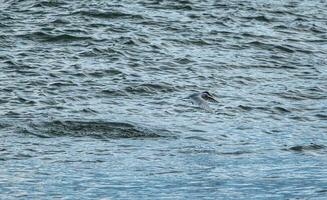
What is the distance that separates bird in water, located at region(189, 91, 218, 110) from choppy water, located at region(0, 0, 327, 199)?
0.18m

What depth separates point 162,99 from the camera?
16594mm

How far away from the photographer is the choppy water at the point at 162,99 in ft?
37.1

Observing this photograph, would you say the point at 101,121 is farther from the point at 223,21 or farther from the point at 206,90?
the point at 223,21

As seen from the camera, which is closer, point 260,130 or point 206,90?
point 260,130

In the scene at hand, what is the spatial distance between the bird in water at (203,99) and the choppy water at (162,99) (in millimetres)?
178

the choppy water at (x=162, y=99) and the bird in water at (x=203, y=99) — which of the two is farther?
the bird in water at (x=203, y=99)

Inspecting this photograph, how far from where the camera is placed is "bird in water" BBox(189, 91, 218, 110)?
1620cm

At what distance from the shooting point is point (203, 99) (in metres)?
16.6

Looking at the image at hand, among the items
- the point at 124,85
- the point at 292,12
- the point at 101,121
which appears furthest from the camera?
the point at 292,12

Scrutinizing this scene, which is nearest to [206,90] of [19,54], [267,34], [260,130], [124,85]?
[124,85]

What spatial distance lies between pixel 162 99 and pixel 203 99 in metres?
0.72

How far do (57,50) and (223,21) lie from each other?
518cm

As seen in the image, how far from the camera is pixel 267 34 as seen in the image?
22.4 metres

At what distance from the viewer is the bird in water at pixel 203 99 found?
53.2ft
